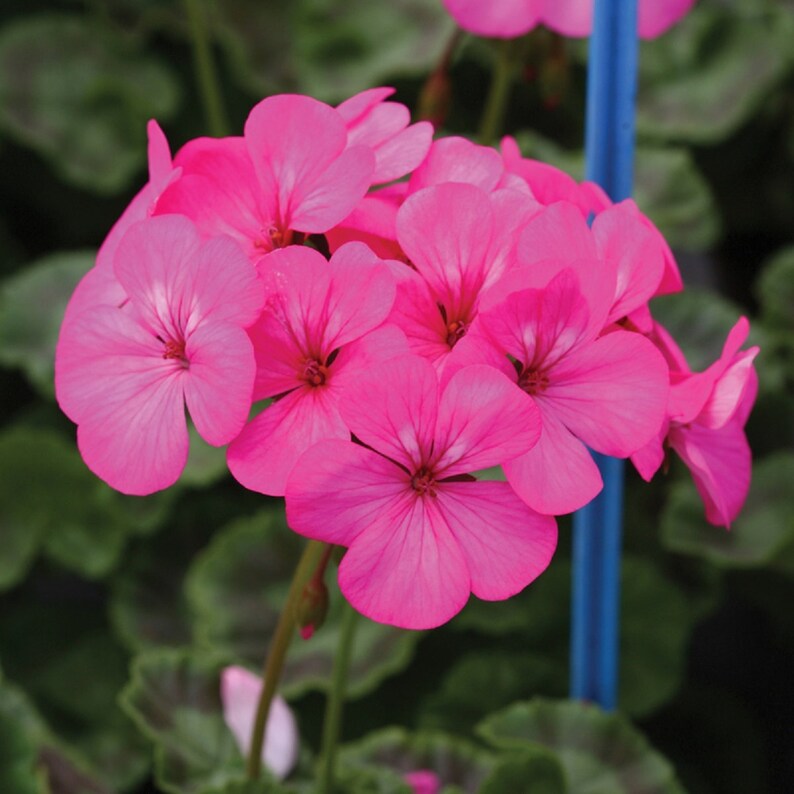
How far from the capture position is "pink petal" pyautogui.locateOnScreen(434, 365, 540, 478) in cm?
43

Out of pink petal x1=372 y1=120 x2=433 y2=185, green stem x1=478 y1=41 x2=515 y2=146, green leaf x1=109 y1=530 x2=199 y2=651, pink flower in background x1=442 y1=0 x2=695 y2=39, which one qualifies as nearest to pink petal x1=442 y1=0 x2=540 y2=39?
pink flower in background x1=442 y1=0 x2=695 y2=39

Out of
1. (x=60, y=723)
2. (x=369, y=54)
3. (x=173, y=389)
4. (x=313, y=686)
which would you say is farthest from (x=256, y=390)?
(x=369, y=54)

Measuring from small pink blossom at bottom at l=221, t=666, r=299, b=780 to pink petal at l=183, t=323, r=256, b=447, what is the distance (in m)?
0.35

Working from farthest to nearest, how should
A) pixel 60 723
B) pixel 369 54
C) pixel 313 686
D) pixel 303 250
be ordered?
1. pixel 369 54
2. pixel 60 723
3. pixel 313 686
4. pixel 303 250

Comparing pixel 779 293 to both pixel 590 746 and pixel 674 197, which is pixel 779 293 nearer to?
pixel 674 197

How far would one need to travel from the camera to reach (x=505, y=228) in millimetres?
479

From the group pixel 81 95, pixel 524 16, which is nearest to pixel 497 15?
pixel 524 16

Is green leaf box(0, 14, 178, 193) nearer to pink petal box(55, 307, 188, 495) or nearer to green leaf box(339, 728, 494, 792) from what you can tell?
green leaf box(339, 728, 494, 792)

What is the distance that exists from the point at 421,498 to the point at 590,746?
1.28 feet

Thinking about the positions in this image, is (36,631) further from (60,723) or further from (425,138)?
(425,138)

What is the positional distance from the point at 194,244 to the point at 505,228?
4.8 inches

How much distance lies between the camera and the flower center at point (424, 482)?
468mm

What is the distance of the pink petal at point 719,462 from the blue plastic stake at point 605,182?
8 cm

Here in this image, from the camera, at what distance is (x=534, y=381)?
1.57ft
